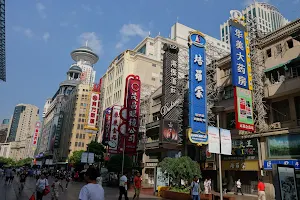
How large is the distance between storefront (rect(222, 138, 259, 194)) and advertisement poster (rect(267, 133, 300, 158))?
1.44 metres

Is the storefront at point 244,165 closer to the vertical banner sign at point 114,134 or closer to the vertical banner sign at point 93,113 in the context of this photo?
the vertical banner sign at point 114,134

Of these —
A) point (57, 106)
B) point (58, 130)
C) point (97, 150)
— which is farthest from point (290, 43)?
point (57, 106)

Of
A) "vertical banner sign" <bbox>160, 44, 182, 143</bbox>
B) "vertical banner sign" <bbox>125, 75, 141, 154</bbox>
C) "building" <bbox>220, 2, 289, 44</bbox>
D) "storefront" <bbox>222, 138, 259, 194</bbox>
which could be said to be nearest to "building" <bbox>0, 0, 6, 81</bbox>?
"vertical banner sign" <bbox>160, 44, 182, 143</bbox>

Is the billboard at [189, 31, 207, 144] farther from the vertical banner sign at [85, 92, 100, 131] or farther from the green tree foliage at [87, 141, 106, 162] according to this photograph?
the vertical banner sign at [85, 92, 100, 131]

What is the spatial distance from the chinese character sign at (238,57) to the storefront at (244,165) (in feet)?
18.4

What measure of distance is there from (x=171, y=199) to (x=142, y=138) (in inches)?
843

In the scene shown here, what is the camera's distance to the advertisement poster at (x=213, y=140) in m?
11.0

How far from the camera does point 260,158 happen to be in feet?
71.0

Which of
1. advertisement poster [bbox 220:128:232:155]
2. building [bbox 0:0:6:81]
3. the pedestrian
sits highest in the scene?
building [bbox 0:0:6:81]

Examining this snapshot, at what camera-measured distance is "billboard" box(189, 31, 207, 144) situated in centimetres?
2534

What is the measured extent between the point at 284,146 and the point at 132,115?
2468 centimetres

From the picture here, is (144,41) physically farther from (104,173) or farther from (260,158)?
(260,158)

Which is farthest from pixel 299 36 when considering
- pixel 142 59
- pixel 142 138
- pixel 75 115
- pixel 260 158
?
pixel 75 115

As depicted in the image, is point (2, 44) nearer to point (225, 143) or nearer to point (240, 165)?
point (225, 143)
